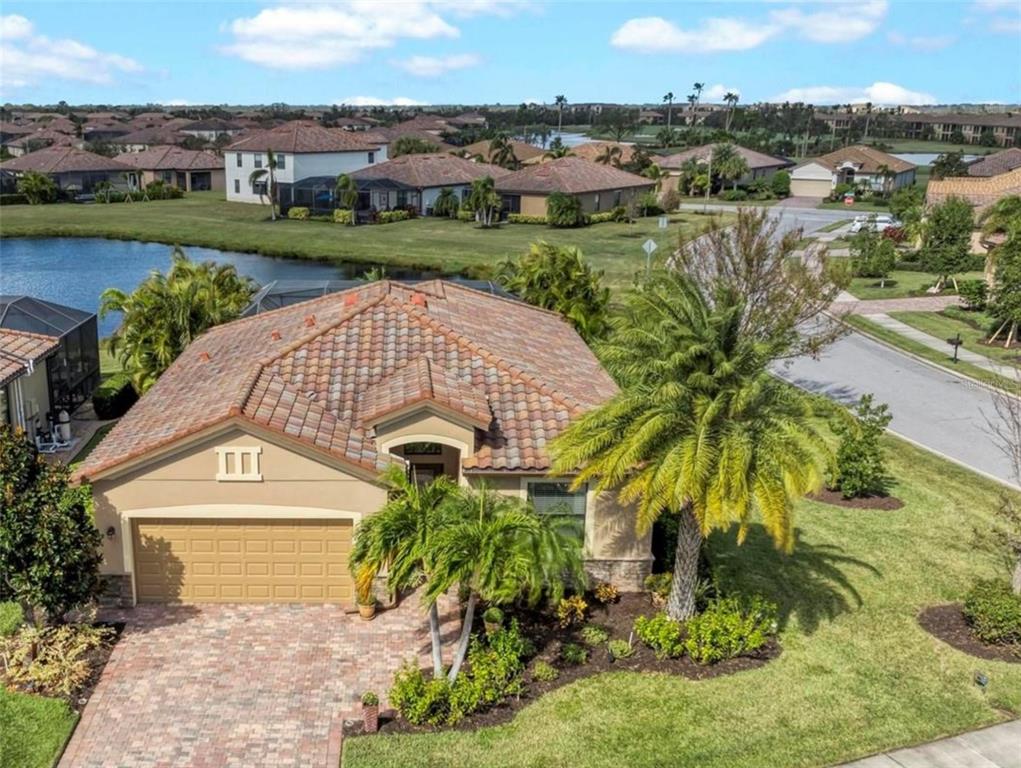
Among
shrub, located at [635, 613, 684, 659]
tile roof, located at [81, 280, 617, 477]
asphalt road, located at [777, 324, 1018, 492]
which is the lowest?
shrub, located at [635, 613, 684, 659]

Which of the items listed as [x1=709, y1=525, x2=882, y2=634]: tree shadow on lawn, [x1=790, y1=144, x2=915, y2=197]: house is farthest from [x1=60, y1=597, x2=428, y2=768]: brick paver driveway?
[x1=790, y1=144, x2=915, y2=197]: house

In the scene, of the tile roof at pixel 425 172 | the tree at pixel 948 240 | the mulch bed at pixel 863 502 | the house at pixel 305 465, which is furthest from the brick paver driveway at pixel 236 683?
the tile roof at pixel 425 172

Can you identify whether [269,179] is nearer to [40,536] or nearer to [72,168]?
[72,168]

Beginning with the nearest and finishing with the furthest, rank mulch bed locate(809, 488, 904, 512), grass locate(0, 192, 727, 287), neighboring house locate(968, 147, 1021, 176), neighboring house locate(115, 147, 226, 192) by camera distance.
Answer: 1. mulch bed locate(809, 488, 904, 512)
2. grass locate(0, 192, 727, 287)
3. neighboring house locate(968, 147, 1021, 176)
4. neighboring house locate(115, 147, 226, 192)

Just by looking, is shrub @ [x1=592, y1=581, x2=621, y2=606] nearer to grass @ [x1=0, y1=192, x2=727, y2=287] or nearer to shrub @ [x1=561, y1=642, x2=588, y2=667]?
shrub @ [x1=561, y1=642, x2=588, y2=667]

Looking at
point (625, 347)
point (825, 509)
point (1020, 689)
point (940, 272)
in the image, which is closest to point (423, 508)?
point (625, 347)

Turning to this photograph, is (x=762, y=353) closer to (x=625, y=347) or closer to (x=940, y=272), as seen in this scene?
(x=625, y=347)
